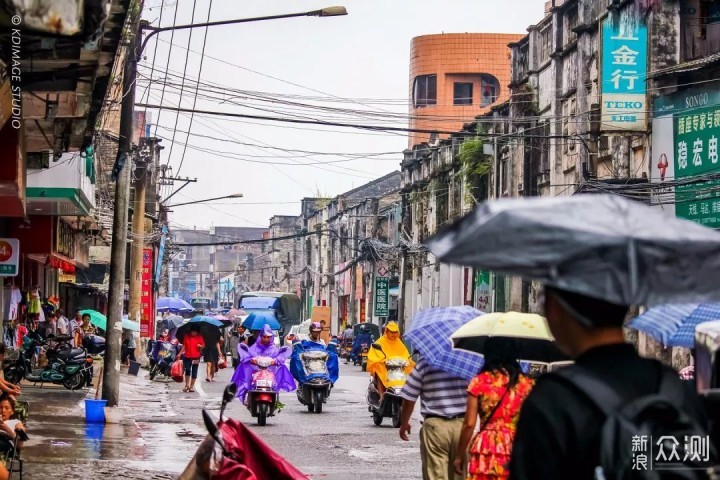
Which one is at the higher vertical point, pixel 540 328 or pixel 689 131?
pixel 689 131

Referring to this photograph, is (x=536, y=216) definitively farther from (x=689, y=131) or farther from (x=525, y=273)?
(x=689, y=131)

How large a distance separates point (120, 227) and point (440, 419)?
1279cm

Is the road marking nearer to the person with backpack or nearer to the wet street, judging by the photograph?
the wet street

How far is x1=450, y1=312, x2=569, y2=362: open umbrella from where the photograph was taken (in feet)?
31.3

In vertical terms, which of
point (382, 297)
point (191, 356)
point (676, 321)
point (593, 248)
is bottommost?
point (191, 356)

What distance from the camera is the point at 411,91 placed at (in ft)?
242

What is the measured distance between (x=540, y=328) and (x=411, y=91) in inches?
2551

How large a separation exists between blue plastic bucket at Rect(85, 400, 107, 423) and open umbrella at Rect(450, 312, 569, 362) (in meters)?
12.1

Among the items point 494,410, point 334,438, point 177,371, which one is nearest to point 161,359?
point 177,371

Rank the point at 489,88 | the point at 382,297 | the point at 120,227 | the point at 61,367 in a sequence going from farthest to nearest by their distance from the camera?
1. the point at 489,88
2. the point at 382,297
3. the point at 61,367
4. the point at 120,227

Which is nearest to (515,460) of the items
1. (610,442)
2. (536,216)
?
(610,442)

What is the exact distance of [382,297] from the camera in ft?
225

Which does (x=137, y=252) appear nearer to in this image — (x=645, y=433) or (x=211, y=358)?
(x=211, y=358)

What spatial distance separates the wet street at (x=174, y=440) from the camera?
15265 mm
